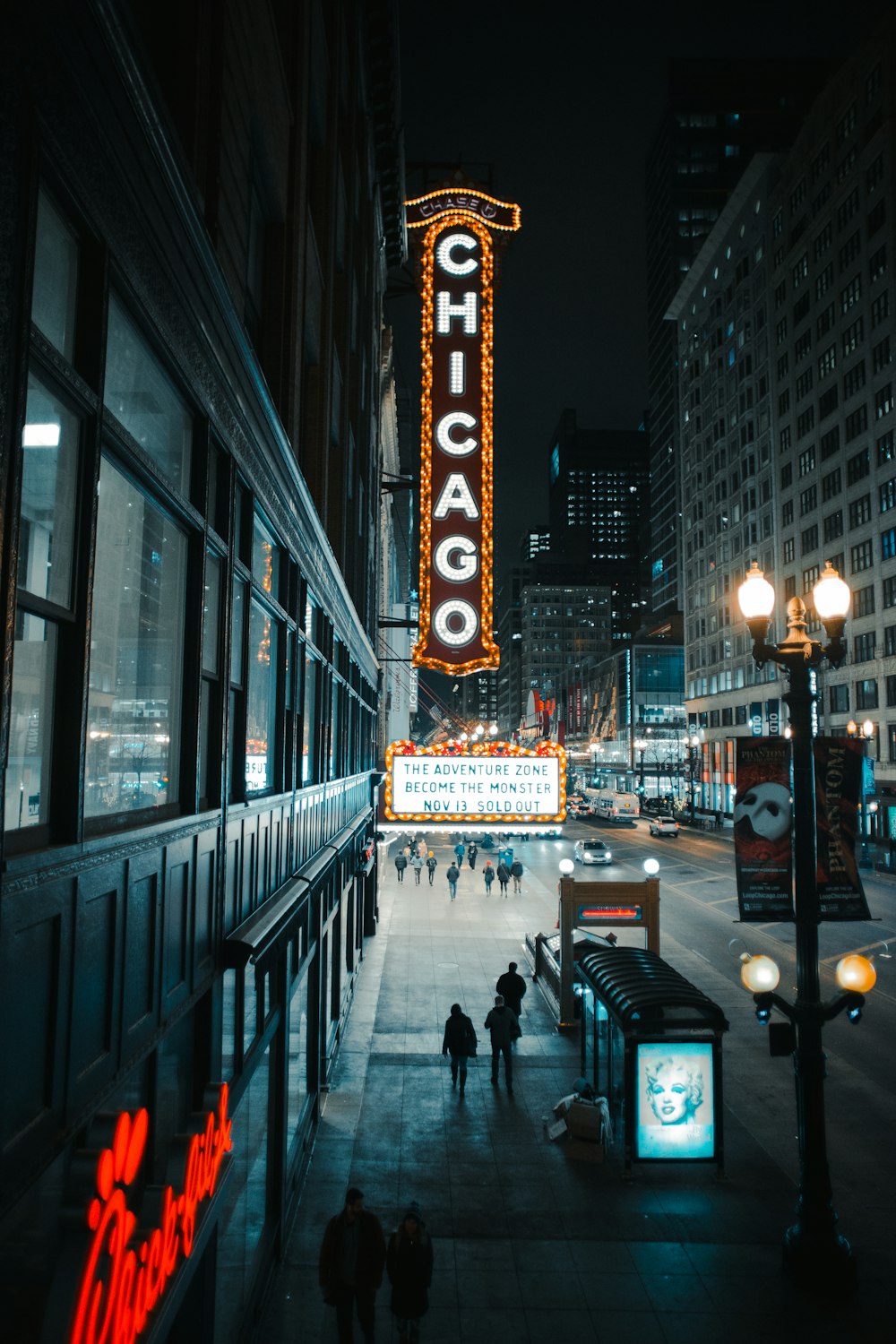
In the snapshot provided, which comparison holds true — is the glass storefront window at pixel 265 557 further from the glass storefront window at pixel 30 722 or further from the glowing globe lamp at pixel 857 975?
the glowing globe lamp at pixel 857 975

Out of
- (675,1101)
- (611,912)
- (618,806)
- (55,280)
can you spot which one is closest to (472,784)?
(611,912)

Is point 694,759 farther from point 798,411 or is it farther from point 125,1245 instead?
point 125,1245

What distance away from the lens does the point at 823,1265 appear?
30.6 feet

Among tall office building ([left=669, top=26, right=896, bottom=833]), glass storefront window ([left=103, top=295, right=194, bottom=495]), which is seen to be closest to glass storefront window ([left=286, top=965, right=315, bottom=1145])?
glass storefront window ([left=103, top=295, right=194, bottom=495])

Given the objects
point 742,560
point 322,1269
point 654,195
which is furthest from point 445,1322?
point 654,195

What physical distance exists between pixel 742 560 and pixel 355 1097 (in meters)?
79.8

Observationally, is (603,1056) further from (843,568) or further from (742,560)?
(742,560)

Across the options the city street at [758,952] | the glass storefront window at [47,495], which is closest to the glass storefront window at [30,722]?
the glass storefront window at [47,495]

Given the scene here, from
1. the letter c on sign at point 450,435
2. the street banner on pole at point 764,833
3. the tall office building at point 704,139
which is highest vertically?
the tall office building at point 704,139

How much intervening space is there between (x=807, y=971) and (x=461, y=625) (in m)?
14.4

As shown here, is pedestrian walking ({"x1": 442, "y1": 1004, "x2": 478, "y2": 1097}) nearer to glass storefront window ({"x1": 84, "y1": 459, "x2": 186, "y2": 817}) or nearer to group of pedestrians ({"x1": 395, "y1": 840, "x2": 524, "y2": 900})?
glass storefront window ({"x1": 84, "y1": 459, "x2": 186, "y2": 817})

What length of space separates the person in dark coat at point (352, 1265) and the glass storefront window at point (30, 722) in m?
5.89

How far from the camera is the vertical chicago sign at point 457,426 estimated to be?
23328mm

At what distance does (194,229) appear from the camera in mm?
5438
